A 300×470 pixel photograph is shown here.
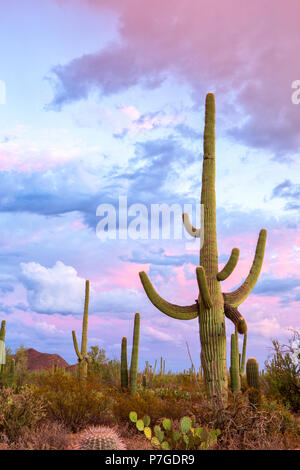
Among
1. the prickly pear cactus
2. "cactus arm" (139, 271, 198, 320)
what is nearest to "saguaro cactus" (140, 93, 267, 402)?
"cactus arm" (139, 271, 198, 320)

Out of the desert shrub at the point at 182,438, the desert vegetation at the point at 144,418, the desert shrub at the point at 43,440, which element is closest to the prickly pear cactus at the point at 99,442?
the desert vegetation at the point at 144,418

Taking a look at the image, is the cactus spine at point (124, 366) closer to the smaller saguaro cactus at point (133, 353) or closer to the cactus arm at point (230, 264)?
the smaller saguaro cactus at point (133, 353)

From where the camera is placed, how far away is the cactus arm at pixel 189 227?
45.2 feet

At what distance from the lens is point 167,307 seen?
498 inches

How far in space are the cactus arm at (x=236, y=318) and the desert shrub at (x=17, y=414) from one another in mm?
5573

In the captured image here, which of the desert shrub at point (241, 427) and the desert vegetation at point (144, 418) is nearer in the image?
the desert vegetation at point (144, 418)

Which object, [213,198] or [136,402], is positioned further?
[213,198]

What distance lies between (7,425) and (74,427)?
185 cm

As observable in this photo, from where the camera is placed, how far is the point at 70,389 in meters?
11.6

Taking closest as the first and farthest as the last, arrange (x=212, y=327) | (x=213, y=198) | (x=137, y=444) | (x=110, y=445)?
(x=110, y=445) < (x=137, y=444) < (x=212, y=327) < (x=213, y=198)

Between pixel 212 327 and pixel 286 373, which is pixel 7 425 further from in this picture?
pixel 286 373

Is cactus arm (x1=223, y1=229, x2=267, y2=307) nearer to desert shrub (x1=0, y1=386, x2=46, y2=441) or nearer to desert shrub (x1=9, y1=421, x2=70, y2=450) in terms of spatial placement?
desert shrub (x1=0, y1=386, x2=46, y2=441)

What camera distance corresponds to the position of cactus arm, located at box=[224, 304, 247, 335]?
41.4 feet
